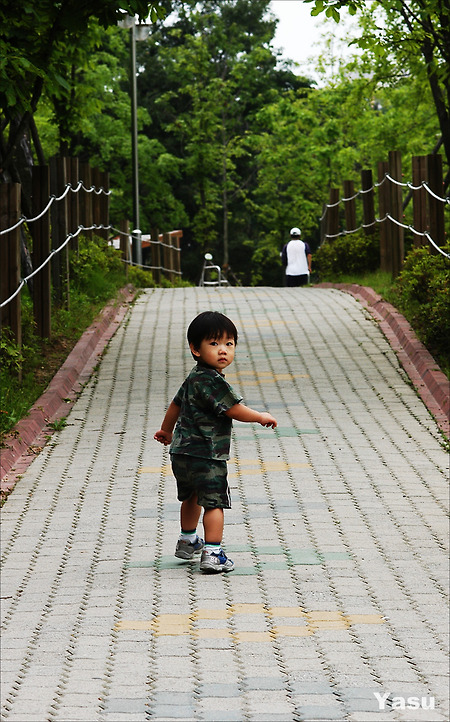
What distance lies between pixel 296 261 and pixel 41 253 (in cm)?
1051

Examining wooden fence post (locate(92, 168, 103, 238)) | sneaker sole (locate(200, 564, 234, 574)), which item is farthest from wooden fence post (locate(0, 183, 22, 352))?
wooden fence post (locate(92, 168, 103, 238))

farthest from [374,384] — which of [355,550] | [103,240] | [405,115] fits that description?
[405,115]

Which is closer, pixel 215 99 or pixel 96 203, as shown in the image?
pixel 96 203

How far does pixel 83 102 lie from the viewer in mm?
18844

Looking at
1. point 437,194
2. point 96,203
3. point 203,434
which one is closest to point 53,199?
point 437,194

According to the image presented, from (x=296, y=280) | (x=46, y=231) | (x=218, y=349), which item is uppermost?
(x=46, y=231)

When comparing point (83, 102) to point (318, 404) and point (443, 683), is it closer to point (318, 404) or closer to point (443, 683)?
point (318, 404)

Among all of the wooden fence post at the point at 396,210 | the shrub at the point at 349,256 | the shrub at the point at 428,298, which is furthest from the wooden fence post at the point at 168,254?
the shrub at the point at 428,298

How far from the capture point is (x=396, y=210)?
1678cm

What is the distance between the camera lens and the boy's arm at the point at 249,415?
3619 mm

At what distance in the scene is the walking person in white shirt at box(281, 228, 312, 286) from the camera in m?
22.8

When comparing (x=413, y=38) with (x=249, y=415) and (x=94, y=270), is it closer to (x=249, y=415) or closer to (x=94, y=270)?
(x=94, y=270)

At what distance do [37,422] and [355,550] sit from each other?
13.1 ft

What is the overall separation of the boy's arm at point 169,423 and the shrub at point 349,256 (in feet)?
51.7
